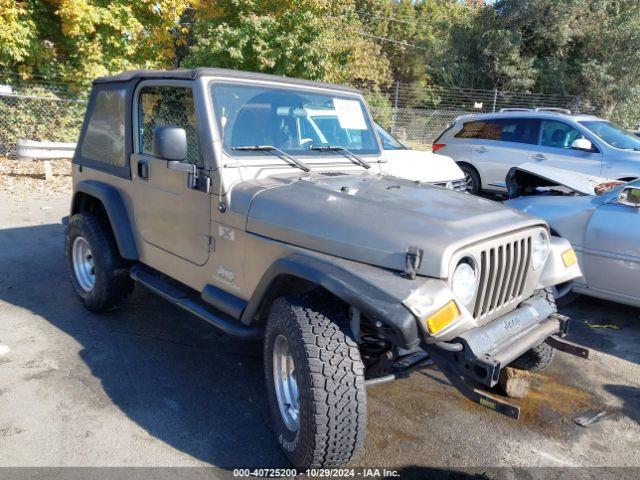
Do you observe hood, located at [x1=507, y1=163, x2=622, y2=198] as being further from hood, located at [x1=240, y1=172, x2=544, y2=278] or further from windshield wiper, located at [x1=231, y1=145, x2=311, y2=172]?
windshield wiper, located at [x1=231, y1=145, x2=311, y2=172]

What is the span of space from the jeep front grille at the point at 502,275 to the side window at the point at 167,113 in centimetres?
188

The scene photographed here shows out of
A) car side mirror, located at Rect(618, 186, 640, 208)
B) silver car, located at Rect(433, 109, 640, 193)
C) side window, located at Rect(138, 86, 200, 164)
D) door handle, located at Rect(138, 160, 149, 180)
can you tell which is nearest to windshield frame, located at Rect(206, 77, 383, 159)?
side window, located at Rect(138, 86, 200, 164)

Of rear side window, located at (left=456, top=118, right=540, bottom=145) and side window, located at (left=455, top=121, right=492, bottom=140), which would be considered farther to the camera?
side window, located at (left=455, top=121, right=492, bottom=140)

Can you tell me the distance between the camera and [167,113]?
12.3ft

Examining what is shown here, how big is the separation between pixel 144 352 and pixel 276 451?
1537 mm

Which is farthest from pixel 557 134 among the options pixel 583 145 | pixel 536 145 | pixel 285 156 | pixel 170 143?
pixel 170 143

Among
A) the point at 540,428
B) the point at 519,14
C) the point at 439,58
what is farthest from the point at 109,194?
the point at 439,58

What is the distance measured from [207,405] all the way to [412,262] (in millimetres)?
1718

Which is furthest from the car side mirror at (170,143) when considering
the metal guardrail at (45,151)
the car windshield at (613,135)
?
the metal guardrail at (45,151)

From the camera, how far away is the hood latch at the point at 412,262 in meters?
2.40

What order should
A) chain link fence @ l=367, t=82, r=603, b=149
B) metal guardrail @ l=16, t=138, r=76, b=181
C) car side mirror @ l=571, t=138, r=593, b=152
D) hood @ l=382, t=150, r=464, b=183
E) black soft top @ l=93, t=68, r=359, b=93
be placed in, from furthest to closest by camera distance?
chain link fence @ l=367, t=82, r=603, b=149 < metal guardrail @ l=16, t=138, r=76, b=181 < car side mirror @ l=571, t=138, r=593, b=152 < hood @ l=382, t=150, r=464, b=183 < black soft top @ l=93, t=68, r=359, b=93

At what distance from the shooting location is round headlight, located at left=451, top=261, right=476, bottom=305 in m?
2.49

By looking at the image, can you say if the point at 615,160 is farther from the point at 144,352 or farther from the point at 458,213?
the point at 144,352

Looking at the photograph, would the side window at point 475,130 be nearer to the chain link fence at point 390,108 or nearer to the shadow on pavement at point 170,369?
the shadow on pavement at point 170,369
